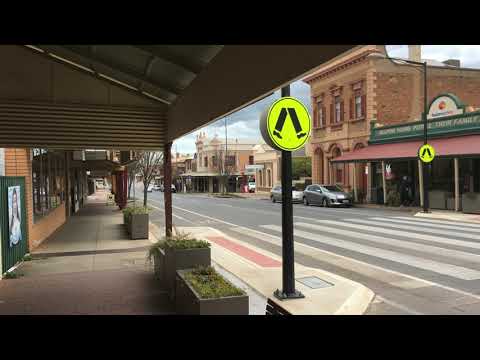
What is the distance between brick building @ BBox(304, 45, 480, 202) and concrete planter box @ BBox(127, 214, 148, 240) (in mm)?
18848

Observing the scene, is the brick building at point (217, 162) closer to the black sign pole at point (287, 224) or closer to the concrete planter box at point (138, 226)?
the concrete planter box at point (138, 226)

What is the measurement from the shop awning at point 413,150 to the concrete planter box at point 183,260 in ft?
55.5

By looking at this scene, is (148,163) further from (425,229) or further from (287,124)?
(287,124)

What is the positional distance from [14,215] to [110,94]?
3.24m

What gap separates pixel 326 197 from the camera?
90.4 ft

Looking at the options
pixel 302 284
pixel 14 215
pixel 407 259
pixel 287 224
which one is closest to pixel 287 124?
pixel 287 224

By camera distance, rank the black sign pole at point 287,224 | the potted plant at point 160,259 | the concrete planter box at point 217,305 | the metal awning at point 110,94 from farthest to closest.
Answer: the potted plant at point 160,259 → the black sign pole at point 287,224 → the metal awning at point 110,94 → the concrete planter box at point 217,305

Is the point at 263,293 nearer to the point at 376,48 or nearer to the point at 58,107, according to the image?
the point at 58,107

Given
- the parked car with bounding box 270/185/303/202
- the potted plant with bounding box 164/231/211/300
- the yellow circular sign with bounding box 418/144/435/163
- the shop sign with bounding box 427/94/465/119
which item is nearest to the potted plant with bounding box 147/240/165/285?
the potted plant with bounding box 164/231/211/300

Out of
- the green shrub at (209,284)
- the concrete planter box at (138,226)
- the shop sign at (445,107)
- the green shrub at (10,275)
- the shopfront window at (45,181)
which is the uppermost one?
the shop sign at (445,107)

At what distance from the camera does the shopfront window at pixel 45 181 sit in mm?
12779

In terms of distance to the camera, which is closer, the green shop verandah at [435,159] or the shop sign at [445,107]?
the green shop verandah at [435,159]

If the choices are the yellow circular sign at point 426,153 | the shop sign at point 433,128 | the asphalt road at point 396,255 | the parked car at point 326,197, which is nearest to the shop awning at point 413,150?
the shop sign at point 433,128
